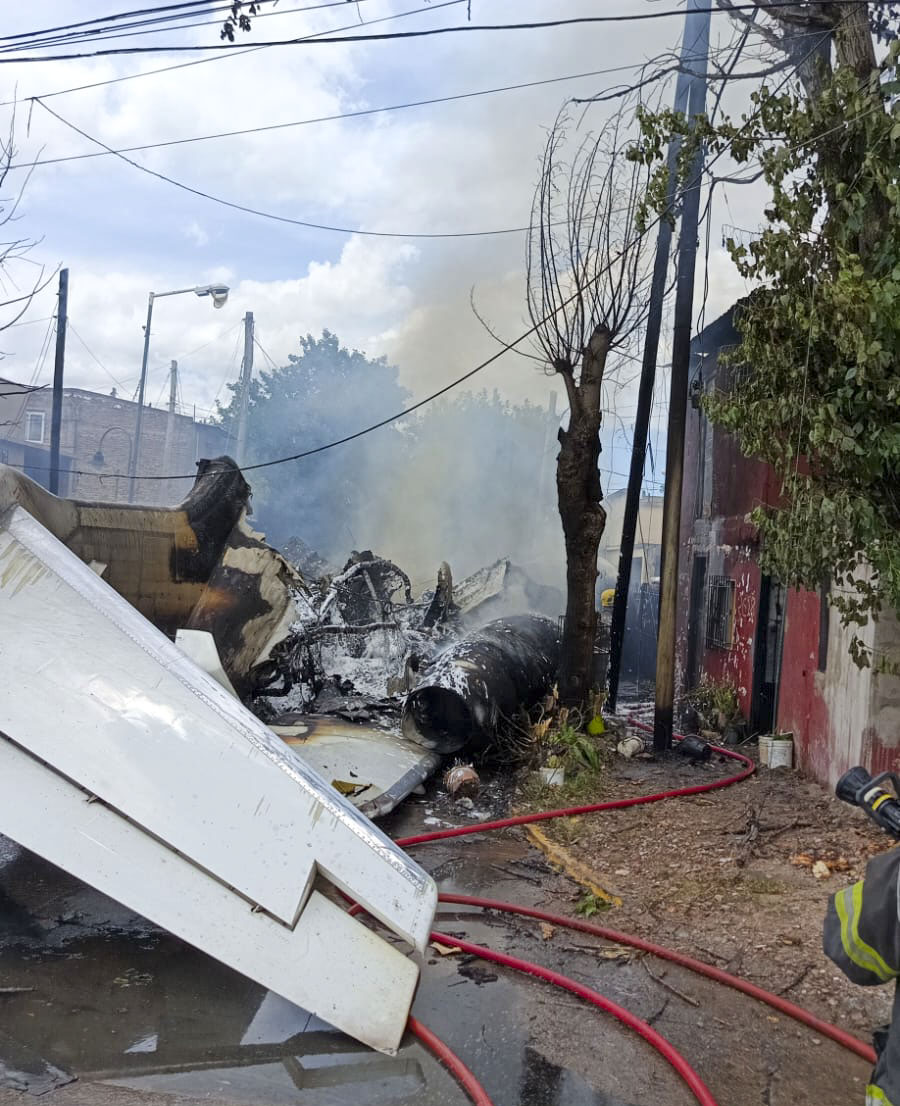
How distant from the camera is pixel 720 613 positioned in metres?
12.3

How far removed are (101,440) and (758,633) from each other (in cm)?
3213

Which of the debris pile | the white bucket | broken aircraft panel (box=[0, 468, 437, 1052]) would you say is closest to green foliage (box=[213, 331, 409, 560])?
the debris pile

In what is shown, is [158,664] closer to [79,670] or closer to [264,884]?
[79,670]

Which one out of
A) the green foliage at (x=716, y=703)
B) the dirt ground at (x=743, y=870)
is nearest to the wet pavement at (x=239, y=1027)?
the dirt ground at (x=743, y=870)

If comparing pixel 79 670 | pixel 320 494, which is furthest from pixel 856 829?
pixel 320 494

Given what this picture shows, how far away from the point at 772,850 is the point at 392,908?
3845 mm

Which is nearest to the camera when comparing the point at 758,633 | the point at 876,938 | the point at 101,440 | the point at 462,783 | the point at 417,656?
the point at 876,938

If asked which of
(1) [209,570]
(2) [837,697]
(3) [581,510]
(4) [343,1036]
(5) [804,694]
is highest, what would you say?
(3) [581,510]

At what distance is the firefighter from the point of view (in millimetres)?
1967

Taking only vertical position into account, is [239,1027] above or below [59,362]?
below

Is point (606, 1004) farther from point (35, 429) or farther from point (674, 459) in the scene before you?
point (35, 429)

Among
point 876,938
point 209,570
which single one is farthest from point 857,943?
point 209,570

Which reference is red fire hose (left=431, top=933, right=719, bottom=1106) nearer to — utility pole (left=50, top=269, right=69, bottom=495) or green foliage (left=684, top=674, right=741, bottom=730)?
green foliage (left=684, top=674, right=741, bottom=730)

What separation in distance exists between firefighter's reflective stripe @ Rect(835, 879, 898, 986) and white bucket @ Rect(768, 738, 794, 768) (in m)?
7.25
